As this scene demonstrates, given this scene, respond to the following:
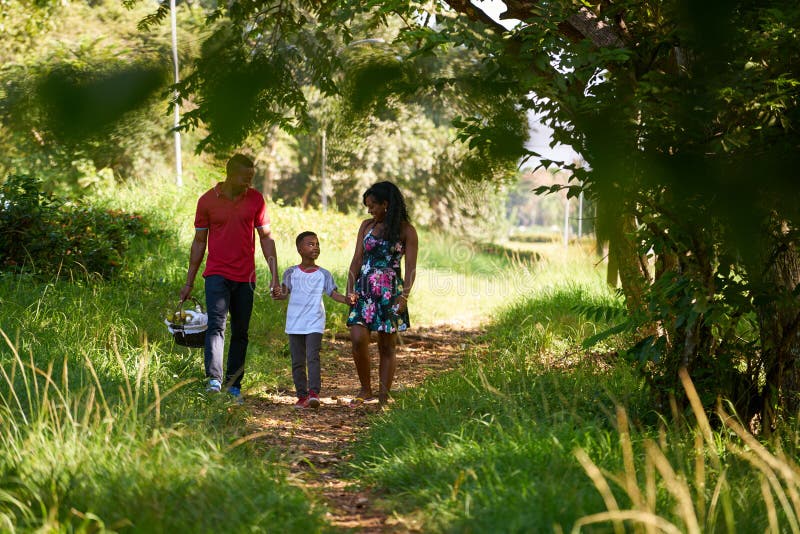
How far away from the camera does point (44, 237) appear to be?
8859 millimetres

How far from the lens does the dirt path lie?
4051mm

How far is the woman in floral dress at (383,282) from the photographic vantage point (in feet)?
21.9

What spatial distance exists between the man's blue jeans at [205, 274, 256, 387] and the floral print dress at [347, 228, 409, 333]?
2.68ft

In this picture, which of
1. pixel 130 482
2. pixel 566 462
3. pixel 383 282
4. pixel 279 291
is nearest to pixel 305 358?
pixel 279 291

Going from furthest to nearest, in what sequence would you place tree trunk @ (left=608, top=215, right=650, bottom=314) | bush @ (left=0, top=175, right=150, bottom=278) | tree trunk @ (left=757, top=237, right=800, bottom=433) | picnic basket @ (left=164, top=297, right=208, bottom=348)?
bush @ (left=0, top=175, right=150, bottom=278)
picnic basket @ (left=164, top=297, right=208, bottom=348)
tree trunk @ (left=757, top=237, right=800, bottom=433)
tree trunk @ (left=608, top=215, right=650, bottom=314)

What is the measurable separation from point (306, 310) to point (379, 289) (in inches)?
22.8

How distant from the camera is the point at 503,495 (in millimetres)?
3545

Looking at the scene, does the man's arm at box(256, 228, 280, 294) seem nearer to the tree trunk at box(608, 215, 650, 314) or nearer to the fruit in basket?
the fruit in basket

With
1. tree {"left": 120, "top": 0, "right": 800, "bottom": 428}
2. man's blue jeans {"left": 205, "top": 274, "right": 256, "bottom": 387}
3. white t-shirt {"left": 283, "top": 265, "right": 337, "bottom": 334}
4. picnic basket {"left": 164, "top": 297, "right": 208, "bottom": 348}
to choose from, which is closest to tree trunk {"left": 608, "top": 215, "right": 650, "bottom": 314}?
tree {"left": 120, "top": 0, "right": 800, "bottom": 428}

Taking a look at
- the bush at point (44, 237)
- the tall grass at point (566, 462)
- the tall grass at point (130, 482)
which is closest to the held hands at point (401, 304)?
the tall grass at point (566, 462)

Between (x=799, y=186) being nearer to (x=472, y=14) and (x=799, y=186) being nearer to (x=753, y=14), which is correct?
(x=753, y=14)

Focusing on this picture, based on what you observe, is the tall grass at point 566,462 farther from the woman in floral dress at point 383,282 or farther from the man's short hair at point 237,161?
the man's short hair at point 237,161

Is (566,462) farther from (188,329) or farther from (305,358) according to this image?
(188,329)

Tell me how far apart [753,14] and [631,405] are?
3.46 meters
